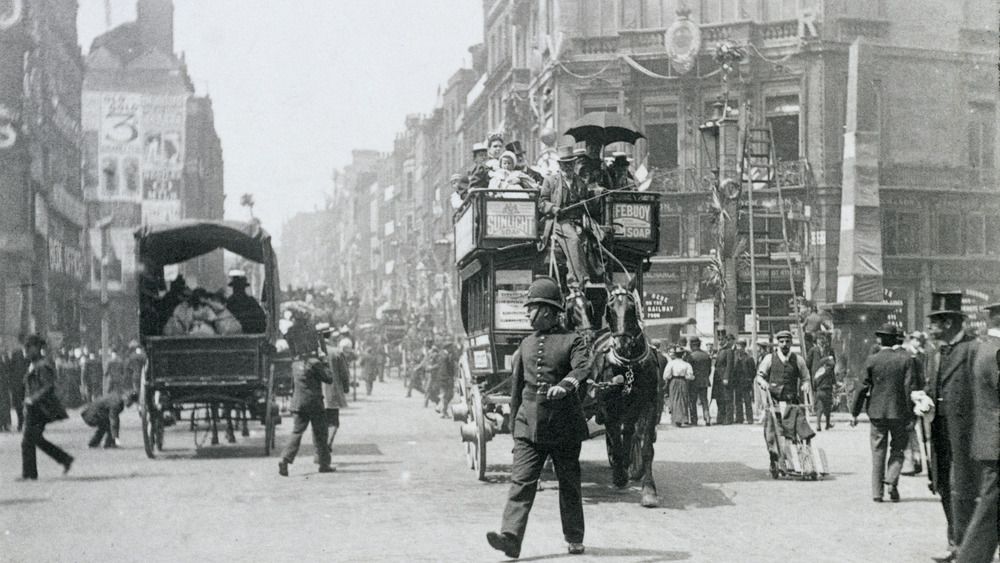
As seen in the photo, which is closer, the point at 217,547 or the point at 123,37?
the point at 217,547

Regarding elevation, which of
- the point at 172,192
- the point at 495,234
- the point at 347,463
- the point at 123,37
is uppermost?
the point at 123,37

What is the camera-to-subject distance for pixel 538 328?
942cm

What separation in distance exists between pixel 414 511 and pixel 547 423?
10.1ft

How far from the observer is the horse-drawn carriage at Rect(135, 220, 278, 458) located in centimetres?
1745

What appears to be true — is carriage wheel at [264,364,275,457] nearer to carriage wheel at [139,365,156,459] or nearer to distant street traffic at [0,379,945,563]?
distant street traffic at [0,379,945,563]

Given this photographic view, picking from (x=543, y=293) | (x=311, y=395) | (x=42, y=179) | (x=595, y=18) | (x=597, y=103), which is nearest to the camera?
(x=543, y=293)

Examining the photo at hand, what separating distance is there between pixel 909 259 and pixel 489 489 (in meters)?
30.6

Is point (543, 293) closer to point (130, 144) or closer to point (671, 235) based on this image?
point (671, 235)

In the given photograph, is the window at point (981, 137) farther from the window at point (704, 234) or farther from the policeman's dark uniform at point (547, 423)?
the policeman's dark uniform at point (547, 423)

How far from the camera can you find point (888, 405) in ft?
41.9

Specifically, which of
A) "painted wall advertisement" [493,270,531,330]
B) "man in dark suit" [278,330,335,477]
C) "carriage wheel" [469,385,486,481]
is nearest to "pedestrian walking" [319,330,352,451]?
"man in dark suit" [278,330,335,477]

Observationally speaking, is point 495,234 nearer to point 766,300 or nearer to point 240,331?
point 240,331

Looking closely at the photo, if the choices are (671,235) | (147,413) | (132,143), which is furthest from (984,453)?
(132,143)

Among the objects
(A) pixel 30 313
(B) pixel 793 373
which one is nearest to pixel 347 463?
(B) pixel 793 373
